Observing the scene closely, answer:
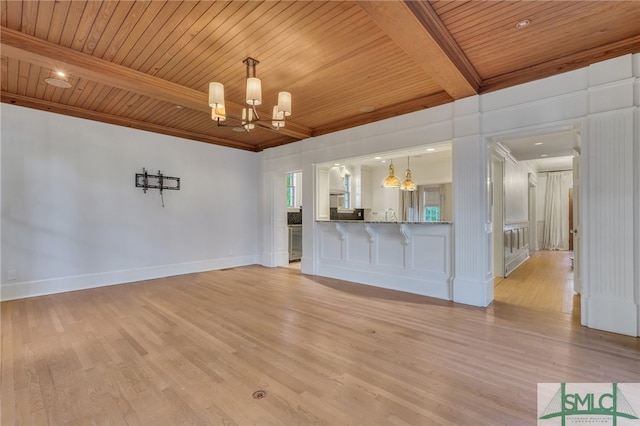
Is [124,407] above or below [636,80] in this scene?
below

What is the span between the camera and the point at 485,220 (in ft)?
11.8

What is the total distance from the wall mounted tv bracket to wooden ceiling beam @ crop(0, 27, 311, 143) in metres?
2.11

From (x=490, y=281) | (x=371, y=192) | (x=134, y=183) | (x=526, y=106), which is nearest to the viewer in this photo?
(x=526, y=106)

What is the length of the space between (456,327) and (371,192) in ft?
21.4

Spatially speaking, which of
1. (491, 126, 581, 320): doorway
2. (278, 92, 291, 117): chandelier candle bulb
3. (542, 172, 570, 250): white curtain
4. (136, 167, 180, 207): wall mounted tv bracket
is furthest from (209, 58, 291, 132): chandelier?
(542, 172, 570, 250): white curtain

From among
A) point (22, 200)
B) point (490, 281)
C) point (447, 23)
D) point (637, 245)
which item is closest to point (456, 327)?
point (490, 281)

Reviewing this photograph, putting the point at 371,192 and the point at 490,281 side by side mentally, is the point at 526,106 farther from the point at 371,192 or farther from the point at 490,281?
the point at 371,192

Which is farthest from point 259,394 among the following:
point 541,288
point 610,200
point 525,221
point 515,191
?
point 525,221

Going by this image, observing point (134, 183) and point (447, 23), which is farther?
point (134, 183)

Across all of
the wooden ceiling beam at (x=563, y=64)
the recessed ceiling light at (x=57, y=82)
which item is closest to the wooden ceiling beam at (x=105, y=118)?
the recessed ceiling light at (x=57, y=82)

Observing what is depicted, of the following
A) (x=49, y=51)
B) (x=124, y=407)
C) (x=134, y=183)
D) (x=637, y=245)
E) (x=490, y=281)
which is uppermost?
(x=49, y=51)

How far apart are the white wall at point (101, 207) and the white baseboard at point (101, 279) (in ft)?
0.05

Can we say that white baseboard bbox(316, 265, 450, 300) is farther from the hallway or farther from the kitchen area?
the hallway

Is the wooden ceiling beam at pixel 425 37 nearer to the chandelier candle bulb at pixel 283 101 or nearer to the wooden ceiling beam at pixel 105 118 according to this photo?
the chandelier candle bulb at pixel 283 101
